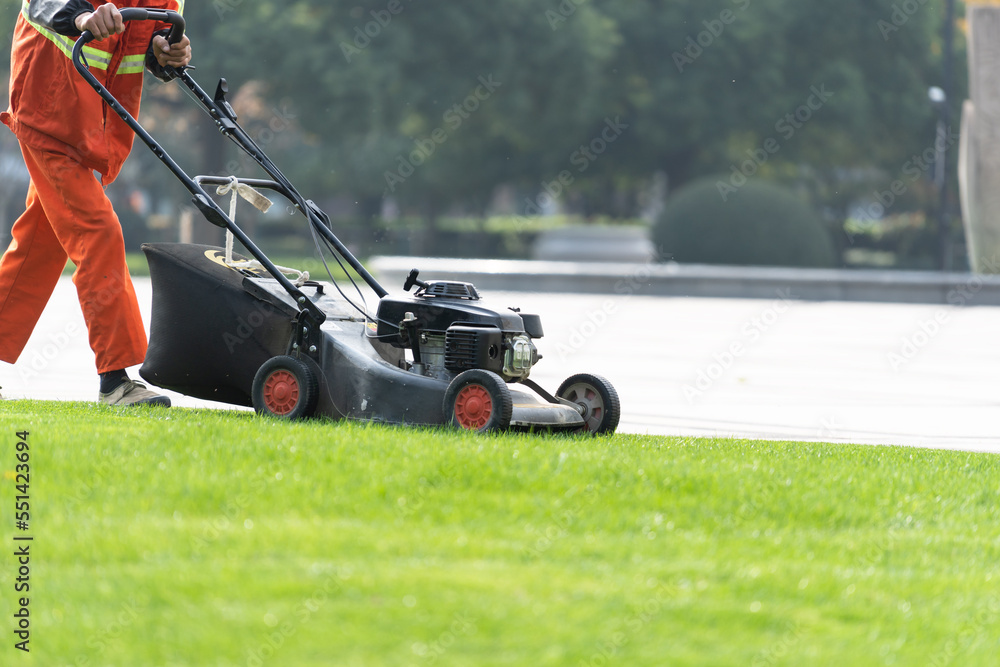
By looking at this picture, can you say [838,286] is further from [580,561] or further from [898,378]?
[580,561]

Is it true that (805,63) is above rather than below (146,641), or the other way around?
above

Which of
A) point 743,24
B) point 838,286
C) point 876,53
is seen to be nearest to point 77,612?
point 838,286

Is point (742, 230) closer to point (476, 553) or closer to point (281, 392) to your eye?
point (281, 392)

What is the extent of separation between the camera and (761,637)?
10.0ft

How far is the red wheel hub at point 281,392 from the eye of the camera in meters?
5.51

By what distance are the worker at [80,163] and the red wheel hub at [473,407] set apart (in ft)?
5.51

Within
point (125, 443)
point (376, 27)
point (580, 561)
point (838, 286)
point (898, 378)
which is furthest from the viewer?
point (376, 27)

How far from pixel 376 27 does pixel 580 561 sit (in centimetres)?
2649
